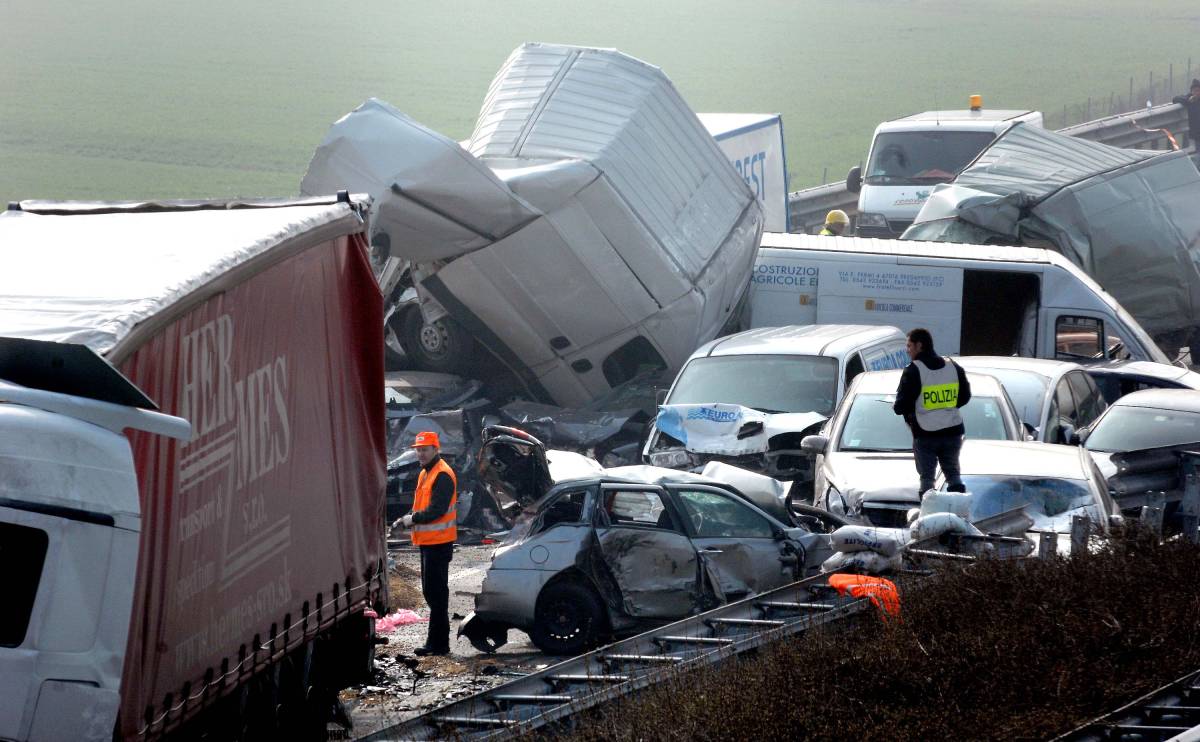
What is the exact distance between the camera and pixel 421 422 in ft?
52.3

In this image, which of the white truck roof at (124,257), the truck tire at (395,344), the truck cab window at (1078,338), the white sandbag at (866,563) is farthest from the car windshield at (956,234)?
the white truck roof at (124,257)

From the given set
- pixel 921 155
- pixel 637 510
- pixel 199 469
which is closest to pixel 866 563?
pixel 637 510

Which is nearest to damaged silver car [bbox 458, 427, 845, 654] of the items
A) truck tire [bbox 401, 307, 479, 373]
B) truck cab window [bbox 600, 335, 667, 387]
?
Answer: truck cab window [bbox 600, 335, 667, 387]

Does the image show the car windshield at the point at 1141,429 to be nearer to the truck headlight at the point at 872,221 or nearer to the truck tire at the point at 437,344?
the truck tire at the point at 437,344

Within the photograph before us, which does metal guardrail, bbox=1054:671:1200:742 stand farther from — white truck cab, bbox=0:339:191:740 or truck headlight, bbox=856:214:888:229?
truck headlight, bbox=856:214:888:229

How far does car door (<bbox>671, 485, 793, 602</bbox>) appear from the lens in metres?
10.8

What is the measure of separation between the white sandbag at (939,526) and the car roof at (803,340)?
5044mm

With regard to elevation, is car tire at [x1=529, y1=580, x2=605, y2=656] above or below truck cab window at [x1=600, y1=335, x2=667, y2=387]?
below

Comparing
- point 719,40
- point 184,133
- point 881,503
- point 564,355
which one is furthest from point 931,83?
point 881,503

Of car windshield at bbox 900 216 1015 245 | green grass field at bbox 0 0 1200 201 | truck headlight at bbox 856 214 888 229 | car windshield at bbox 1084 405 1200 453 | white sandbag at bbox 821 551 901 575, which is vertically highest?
green grass field at bbox 0 0 1200 201

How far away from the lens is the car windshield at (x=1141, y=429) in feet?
44.6

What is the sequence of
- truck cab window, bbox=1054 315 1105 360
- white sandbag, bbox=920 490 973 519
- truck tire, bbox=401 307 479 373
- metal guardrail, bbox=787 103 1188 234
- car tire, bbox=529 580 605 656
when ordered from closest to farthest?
white sandbag, bbox=920 490 973 519 < car tire, bbox=529 580 605 656 < truck cab window, bbox=1054 315 1105 360 < truck tire, bbox=401 307 479 373 < metal guardrail, bbox=787 103 1188 234

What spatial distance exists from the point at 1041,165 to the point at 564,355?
27.0 ft

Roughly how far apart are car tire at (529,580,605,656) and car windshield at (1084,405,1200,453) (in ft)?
17.4
